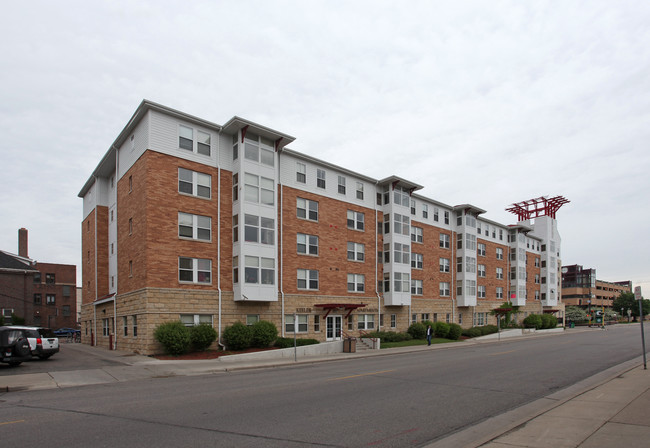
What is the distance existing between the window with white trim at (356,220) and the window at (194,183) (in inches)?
502

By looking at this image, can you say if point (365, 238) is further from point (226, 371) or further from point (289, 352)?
point (226, 371)

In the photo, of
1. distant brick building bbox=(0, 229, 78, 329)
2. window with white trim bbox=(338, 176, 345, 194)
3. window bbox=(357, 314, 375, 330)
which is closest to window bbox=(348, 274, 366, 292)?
window bbox=(357, 314, 375, 330)

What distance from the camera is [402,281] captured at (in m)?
39.3

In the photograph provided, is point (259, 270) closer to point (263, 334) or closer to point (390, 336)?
point (263, 334)

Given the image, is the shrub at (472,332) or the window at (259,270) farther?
the shrub at (472,332)

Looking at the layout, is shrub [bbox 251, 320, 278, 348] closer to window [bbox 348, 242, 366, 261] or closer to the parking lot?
the parking lot

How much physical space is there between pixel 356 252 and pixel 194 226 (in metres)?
14.5

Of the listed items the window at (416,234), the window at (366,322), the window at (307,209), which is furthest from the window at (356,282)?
the window at (416,234)

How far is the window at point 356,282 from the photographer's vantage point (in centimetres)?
3588

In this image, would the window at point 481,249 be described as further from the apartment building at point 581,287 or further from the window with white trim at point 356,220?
the apartment building at point 581,287

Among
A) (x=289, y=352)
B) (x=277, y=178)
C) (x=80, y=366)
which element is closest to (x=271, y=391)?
(x=80, y=366)

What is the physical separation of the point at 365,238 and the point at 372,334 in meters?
7.76

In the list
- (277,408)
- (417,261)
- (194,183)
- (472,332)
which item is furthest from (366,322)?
(277,408)

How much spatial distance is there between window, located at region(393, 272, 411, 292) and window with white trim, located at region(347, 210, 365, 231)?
5226 mm
